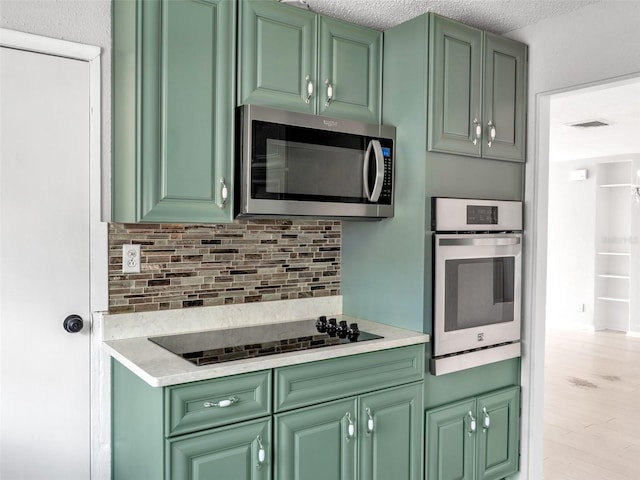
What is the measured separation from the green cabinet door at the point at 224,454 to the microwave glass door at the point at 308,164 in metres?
0.85

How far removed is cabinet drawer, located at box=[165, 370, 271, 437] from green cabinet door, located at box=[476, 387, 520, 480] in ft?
3.97

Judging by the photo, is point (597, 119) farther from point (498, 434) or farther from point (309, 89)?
point (309, 89)

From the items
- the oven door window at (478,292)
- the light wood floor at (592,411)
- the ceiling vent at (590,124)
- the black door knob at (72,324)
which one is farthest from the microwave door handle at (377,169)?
the ceiling vent at (590,124)

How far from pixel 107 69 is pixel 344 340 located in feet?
4.74

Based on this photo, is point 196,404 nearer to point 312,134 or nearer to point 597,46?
point 312,134

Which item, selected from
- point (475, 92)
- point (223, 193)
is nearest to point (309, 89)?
point (223, 193)

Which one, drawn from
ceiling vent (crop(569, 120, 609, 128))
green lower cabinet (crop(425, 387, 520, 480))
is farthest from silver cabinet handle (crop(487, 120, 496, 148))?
ceiling vent (crop(569, 120, 609, 128))

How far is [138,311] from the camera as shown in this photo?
7.58 ft

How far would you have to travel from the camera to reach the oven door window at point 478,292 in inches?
98.0

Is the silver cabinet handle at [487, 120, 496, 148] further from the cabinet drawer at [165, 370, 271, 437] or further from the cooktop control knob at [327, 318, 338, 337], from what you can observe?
the cabinet drawer at [165, 370, 271, 437]

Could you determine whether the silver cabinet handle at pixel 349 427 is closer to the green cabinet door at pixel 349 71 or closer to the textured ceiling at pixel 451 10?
the green cabinet door at pixel 349 71

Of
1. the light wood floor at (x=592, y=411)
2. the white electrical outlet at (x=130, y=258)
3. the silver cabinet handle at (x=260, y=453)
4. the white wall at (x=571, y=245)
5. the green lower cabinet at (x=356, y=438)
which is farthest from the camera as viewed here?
the white wall at (x=571, y=245)

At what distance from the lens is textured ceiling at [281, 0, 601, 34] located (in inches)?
96.4

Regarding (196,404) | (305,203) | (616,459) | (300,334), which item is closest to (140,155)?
(305,203)
